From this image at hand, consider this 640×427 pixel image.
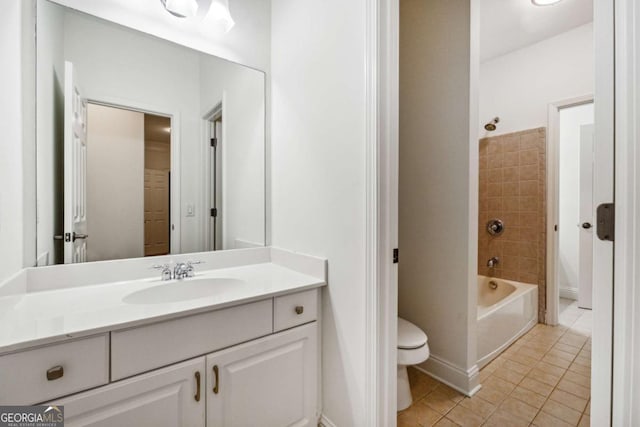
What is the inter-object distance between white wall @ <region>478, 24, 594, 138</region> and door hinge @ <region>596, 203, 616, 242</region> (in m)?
2.44

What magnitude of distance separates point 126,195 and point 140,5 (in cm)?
95

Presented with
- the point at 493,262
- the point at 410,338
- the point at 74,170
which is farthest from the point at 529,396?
the point at 74,170

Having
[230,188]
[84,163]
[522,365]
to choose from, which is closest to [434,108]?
[230,188]

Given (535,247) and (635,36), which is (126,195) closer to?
(635,36)

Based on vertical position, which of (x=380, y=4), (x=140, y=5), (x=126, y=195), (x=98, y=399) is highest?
(x=140, y=5)

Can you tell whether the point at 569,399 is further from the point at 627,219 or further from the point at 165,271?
the point at 165,271

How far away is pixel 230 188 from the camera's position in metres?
1.71

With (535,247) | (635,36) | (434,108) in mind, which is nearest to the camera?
(635,36)

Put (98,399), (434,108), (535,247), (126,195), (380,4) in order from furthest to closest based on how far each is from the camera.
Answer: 1. (535,247)
2. (434,108)
3. (126,195)
4. (380,4)
5. (98,399)

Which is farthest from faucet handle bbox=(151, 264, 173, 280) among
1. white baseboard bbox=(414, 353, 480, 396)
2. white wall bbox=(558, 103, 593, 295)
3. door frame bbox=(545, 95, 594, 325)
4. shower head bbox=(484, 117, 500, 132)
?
white wall bbox=(558, 103, 593, 295)

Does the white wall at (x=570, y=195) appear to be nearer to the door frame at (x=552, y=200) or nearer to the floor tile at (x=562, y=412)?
the door frame at (x=552, y=200)

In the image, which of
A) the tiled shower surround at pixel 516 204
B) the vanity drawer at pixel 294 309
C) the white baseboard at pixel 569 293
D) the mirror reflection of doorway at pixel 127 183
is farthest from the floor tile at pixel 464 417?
the white baseboard at pixel 569 293

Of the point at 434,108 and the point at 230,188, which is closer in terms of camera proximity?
the point at 230,188

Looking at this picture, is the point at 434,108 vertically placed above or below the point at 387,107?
above
